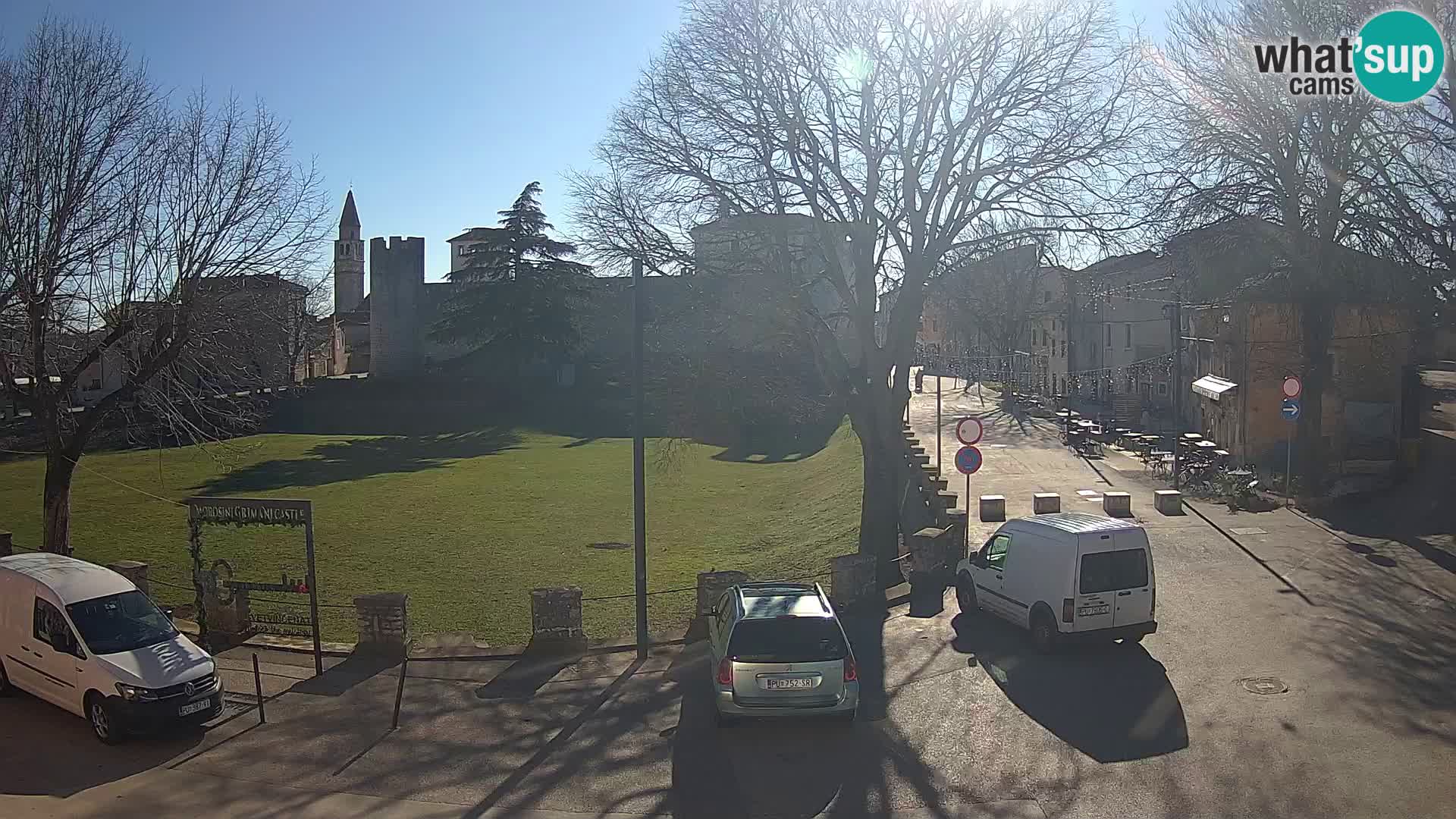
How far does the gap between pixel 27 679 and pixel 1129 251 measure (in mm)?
20186

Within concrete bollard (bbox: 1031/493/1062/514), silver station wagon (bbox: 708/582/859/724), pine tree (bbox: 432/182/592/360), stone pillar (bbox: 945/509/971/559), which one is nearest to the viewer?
silver station wagon (bbox: 708/582/859/724)

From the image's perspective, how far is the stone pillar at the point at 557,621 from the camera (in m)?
16.4

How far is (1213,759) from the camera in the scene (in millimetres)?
10852

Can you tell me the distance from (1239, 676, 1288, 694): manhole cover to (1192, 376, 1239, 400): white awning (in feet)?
80.7

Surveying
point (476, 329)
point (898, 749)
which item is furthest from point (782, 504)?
point (476, 329)

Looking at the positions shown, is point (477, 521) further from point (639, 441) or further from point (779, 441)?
point (779, 441)

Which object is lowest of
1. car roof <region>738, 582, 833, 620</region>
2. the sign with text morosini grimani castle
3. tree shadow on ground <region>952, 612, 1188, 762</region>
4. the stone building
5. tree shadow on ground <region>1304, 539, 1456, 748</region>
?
tree shadow on ground <region>952, 612, 1188, 762</region>

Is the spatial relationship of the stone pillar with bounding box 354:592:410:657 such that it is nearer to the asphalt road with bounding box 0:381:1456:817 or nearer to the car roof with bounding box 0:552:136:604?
the asphalt road with bounding box 0:381:1456:817

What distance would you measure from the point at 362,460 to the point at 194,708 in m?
43.9

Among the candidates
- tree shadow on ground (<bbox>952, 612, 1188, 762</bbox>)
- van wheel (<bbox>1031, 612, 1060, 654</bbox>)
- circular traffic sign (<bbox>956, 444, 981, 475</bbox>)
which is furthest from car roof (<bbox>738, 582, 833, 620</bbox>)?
circular traffic sign (<bbox>956, 444, 981, 475</bbox>)

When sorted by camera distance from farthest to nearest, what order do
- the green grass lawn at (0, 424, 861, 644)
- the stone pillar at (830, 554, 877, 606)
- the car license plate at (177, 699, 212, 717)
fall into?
1. the green grass lawn at (0, 424, 861, 644)
2. the stone pillar at (830, 554, 877, 606)
3. the car license plate at (177, 699, 212, 717)

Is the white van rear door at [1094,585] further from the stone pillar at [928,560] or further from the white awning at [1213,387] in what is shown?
the white awning at [1213,387]

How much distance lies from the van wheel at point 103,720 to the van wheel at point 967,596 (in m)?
11.8

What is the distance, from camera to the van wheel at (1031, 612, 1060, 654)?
14.6 meters
